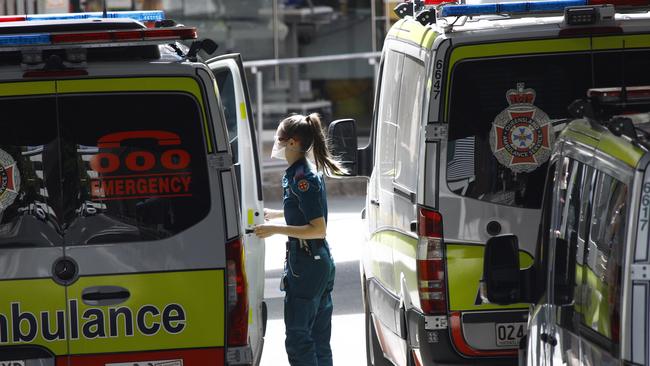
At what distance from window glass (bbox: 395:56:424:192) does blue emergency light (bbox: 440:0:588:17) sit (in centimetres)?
33

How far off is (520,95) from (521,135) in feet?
0.63

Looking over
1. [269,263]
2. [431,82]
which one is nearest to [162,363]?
[431,82]

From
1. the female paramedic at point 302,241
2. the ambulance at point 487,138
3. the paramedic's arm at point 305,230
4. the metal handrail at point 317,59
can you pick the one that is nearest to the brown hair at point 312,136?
the female paramedic at point 302,241

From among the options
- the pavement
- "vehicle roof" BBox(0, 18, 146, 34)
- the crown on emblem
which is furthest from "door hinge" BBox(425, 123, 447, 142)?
the pavement

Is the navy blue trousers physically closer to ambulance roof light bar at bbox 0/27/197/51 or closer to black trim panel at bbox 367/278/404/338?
black trim panel at bbox 367/278/404/338

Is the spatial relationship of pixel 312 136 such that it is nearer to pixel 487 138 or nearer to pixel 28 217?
pixel 487 138

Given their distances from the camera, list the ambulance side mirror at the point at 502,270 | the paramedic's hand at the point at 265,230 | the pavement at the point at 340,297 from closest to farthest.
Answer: the ambulance side mirror at the point at 502,270
the paramedic's hand at the point at 265,230
the pavement at the point at 340,297

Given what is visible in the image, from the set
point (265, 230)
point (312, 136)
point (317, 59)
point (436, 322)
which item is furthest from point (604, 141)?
point (317, 59)

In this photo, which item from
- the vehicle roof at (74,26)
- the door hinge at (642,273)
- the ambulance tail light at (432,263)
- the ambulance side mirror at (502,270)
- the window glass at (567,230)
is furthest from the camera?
the ambulance tail light at (432,263)

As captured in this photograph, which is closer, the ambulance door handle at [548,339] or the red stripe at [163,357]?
the ambulance door handle at [548,339]

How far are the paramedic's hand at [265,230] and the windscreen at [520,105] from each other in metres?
1.16

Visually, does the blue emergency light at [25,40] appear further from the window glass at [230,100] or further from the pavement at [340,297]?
the pavement at [340,297]

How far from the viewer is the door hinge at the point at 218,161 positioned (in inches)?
240

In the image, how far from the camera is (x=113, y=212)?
6098 millimetres
